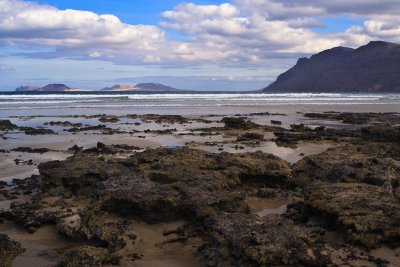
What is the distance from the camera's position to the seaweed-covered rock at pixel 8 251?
604cm

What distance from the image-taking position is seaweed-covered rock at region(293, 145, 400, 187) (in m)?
8.95

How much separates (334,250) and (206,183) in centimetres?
260

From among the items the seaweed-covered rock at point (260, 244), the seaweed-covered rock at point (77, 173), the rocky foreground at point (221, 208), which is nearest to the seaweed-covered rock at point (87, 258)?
the rocky foreground at point (221, 208)

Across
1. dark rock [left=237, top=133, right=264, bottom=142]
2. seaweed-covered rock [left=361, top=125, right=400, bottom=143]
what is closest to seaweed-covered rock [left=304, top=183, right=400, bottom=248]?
seaweed-covered rock [left=361, top=125, right=400, bottom=143]

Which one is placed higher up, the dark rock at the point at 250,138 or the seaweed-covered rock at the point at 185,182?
the seaweed-covered rock at the point at 185,182

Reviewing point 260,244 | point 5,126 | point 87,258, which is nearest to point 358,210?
point 260,244

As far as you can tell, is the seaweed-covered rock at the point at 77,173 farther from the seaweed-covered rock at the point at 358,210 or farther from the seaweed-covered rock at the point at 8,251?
the seaweed-covered rock at the point at 358,210

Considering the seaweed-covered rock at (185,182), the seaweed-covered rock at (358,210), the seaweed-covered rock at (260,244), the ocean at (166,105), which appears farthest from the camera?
the ocean at (166,105)

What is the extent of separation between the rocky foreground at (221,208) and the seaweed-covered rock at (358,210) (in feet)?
0.05

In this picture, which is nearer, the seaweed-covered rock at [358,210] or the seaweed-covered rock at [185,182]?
the seaweed-covered rock at [358,210]

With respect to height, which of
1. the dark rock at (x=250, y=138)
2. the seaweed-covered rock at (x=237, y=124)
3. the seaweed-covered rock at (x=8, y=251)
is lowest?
the seaweed-covered rock at (x=8, y=251)

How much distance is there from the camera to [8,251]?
6.24 meters

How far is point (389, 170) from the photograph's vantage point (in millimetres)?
9367

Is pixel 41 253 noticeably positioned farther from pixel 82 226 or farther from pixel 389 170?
pixel 389 170
